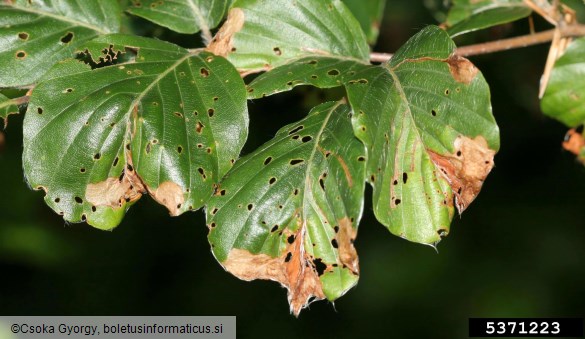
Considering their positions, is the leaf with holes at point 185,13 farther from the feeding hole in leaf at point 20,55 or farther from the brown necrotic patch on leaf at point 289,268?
the brown necrotic patch on leaf at point 289,268

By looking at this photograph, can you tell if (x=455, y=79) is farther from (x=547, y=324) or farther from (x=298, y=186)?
(x=547, y=324)

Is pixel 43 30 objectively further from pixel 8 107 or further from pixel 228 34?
pixel 228 34

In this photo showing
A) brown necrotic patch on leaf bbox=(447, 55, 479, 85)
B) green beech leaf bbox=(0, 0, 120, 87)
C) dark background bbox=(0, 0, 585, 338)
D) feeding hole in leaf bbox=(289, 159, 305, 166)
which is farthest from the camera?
dark background bbox=(0, 0, 585, 338)

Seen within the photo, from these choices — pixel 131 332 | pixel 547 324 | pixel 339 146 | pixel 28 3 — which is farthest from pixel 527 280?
pixel 28 3

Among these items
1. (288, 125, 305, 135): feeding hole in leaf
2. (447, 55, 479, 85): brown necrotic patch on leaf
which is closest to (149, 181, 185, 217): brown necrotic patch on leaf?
(288, 125, 305, 135): feeding hole in leaf

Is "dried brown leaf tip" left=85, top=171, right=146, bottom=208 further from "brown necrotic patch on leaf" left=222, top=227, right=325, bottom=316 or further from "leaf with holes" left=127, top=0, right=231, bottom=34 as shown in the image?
"leaf with holes" left=127, top=0, right=231, bottom=34

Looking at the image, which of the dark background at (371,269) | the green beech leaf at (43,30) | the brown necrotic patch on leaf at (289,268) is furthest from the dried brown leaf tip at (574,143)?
the dark background at (371,269)
